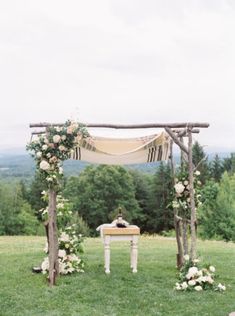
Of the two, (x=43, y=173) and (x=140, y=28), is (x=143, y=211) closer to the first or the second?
(x=140, y=28)

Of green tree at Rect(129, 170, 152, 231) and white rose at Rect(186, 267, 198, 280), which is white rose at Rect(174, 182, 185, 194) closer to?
white rose at Rect(186, 267, 198, 280)

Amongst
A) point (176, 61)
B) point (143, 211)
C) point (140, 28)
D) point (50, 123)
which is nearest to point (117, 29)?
point (140, 28)

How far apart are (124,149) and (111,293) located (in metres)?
2.61

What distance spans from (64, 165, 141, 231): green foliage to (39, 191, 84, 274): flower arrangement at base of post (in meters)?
25.6

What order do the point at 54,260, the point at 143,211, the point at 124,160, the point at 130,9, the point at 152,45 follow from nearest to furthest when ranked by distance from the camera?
1. the point at 54,260
2. the point at 124,160
3. the point at 130,9
4. the point at 152,45
5. the point at 143,211

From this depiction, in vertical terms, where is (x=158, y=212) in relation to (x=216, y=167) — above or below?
below

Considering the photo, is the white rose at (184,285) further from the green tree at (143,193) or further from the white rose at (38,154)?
the green tree at (143,193)

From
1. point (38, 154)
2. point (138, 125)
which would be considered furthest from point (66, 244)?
point (138, 125)

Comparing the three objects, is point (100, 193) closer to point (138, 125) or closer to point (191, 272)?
point (138, 125)

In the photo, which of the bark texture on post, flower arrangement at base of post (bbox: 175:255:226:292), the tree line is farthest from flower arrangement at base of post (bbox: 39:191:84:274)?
the tree line

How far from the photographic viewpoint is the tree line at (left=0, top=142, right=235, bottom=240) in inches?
1188

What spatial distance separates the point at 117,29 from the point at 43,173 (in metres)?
6.16

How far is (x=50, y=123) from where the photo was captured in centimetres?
803

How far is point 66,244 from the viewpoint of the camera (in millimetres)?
8484
